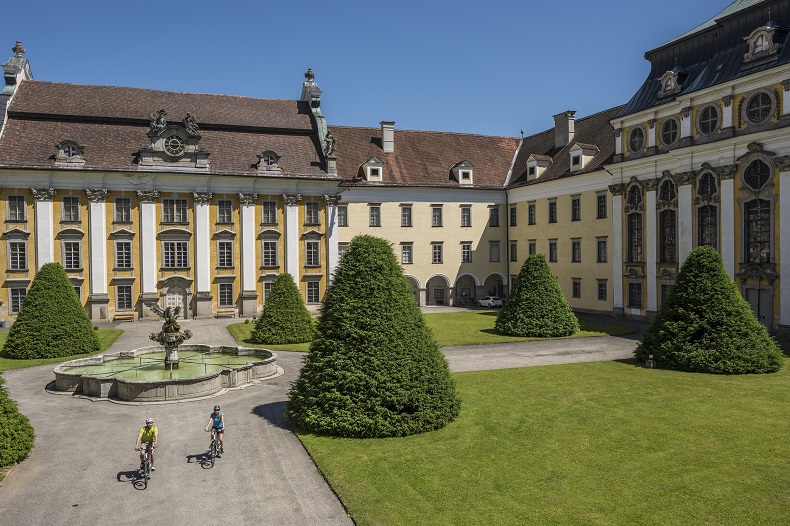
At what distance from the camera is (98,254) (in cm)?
4503

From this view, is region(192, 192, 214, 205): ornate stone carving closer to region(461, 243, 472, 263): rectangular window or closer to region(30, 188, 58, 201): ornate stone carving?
region(30, 188, 58, 201): ornate stone carving

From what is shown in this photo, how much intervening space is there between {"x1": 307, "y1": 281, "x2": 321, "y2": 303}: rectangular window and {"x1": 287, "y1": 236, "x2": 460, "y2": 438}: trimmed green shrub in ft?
105

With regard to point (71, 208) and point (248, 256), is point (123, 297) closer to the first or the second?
point (71, 208)

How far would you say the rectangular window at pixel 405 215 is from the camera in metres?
55.1

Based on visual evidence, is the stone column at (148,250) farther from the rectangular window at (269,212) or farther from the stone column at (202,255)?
the rectangular window at (269,212)

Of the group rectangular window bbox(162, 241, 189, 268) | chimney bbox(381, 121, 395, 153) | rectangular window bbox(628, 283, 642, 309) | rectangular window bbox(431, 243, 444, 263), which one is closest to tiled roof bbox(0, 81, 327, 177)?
rectangular window bbox(162, 241, 189, 268)

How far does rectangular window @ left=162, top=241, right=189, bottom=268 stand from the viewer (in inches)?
1841

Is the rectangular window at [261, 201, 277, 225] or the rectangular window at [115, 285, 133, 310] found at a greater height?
the rectangular window at [261, 201, 277, 225]

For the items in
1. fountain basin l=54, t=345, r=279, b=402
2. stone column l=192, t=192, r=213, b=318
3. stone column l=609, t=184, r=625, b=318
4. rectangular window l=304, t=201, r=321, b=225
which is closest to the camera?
fountain basin l=54, t=345, r=279, b=402

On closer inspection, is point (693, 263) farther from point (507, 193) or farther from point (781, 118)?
point (507, 193)

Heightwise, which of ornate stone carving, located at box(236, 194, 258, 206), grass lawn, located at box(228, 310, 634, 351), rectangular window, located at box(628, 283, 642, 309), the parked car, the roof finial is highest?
the roof finial

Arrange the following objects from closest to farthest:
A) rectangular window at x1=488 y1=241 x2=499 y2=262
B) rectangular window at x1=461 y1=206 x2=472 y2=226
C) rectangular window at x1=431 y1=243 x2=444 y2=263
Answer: rectangular window at x1=431 y1=243 x2=444 y2=263
rectangular window at x1=461 y1=206 x2=472 y2=226
rectangular window at x1=488 y1=241 x2=499 y2=262

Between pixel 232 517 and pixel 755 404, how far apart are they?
54.1 feet

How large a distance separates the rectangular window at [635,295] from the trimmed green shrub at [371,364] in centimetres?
2966
